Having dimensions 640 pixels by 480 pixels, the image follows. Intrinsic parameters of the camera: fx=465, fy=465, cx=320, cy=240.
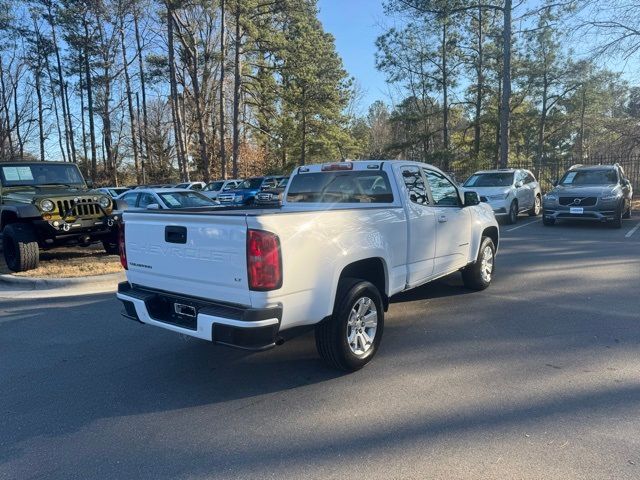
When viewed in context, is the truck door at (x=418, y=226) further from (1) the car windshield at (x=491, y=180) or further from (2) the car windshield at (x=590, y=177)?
(1) the car windshield at (x=491, y=180)

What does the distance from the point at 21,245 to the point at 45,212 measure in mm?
732

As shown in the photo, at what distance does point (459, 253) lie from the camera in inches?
239

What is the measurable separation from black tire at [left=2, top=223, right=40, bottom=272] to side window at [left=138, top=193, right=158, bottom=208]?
3.74 meters

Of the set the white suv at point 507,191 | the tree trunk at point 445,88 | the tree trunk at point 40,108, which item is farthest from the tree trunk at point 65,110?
the white suv at point 507,191

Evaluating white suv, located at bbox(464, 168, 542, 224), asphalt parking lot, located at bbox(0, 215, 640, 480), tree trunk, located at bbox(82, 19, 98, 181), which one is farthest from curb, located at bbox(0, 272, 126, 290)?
tree trunk, located at bbox(82, 19, 98, 181)

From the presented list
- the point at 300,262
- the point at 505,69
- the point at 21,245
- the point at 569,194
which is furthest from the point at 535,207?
the point at 21,245

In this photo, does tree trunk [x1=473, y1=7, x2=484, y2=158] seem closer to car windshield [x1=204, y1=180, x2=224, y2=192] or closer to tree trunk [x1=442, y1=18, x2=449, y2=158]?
tree trunk [x1=442, y1=18, x2=449, y2=158]

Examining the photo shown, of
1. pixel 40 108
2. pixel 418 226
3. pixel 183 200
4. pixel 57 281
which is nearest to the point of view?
pixel 418 226

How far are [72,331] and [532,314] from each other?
5.63m

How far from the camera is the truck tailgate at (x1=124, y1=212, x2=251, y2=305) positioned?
3.45 meters

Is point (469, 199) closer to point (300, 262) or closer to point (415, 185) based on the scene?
point (415, 185)

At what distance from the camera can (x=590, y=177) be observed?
45.8ft

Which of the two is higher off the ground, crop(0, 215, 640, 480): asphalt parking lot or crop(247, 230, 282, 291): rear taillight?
crop(247, 230, 282, 291): rear taillight

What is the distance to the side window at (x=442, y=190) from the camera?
18.6ft
